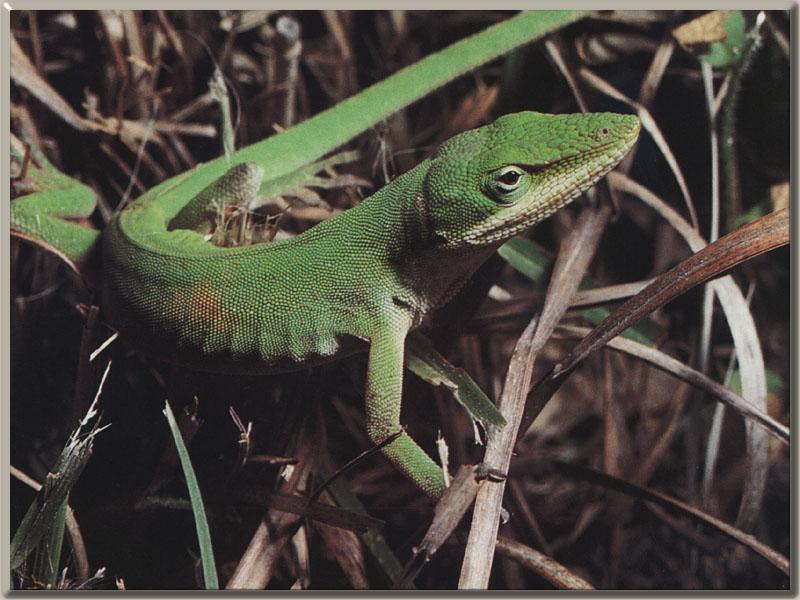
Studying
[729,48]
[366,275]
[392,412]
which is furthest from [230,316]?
[729,48]

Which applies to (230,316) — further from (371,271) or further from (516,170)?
(516,170)

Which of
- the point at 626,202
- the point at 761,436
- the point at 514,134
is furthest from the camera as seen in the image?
the point at 626,202

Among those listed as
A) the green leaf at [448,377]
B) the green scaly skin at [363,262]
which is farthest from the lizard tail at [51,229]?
the green leaf at [448,377]

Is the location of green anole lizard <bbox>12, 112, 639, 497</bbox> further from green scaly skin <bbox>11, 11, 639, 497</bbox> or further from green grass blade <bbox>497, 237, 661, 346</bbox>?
green grass blade <bbox>497, 237, 661, 346</bbox>

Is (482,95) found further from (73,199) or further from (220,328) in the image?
(73,199)

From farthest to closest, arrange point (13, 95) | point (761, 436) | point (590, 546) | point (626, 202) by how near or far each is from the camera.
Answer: point (626, 202) → point (590, 546) → point (13, 95) → point (761, 436)

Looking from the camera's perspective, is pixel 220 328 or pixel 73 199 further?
pixel 73 199

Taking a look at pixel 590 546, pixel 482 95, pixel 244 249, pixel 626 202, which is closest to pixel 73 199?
pixel 244 249

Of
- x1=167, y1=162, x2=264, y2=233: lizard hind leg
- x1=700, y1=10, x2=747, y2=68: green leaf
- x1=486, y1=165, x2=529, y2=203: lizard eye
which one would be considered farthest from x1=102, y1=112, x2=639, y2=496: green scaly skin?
x1=700, y1=10, x2=747, y2=68: green leaf
